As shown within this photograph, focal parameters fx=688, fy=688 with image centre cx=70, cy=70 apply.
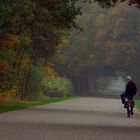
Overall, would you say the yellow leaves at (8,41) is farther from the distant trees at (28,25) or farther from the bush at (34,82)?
the bush at (34,82)

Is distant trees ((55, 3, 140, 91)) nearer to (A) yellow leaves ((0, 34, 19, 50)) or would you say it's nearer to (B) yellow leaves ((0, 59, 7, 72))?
(A) yellow leaves ((0, 34, 19, 50))

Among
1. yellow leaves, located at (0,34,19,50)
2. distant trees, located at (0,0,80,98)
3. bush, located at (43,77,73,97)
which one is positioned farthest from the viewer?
bush, located at (43,77,73,97)

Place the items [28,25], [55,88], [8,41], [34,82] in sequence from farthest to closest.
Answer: [55,88] → [34,82] → [8,41] → [28,25]

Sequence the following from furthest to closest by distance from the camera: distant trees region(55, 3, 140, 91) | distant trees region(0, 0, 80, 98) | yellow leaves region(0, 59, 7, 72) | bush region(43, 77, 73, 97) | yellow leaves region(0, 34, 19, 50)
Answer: distant trees region(55, 3, 140, 91), bush region(43, 77, 73, 97), yellow leaves region(0, 34, 19, 50), yellow leaves region(0, 59, 7, 72), distant trees region(0, 0, 80, 98)

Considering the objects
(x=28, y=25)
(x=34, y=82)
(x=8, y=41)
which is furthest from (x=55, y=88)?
(x=28, y=25)

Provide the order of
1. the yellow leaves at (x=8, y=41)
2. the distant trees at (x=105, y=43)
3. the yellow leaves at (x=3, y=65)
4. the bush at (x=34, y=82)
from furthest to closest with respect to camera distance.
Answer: the distant trees at (x=105, y=43) → the bush at (x=34, y=82) → the yellow leaves at (x=8, y=41) → the yellow leaves at (x=3, y=65)

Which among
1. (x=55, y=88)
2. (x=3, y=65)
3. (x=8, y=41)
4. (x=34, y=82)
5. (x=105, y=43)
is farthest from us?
(x=105, y=43)

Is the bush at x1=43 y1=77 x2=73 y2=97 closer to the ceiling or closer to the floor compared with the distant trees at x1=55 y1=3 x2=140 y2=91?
closer to the floor

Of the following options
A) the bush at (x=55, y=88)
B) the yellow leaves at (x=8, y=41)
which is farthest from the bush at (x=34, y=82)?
the bush at (x=55, y=88)

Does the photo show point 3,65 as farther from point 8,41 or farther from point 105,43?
point 105,43

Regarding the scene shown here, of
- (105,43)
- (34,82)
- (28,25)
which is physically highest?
(105,43)

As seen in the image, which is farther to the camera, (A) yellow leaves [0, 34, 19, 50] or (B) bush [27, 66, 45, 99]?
(B) bush [27, 66, 45, 99]

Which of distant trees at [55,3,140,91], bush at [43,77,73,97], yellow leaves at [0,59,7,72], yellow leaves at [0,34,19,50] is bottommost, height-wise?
bush at [43,77,73,97]

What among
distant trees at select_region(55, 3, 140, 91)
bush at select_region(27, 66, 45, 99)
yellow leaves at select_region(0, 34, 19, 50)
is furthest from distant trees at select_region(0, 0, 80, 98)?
distant trees at select_region(55, 3, 140, 91)
